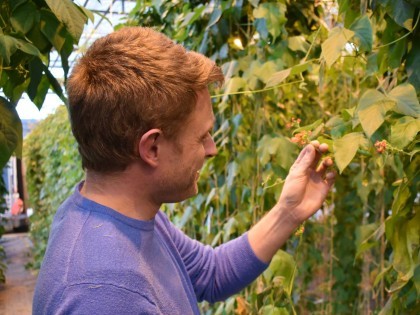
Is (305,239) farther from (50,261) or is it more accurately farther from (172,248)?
(50,261)

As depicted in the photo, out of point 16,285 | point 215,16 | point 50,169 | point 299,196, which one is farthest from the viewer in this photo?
point 50,169

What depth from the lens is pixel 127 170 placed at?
840 millimetres

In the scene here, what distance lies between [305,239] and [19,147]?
1360 millimetres

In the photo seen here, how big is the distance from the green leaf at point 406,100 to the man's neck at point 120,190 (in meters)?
0.41

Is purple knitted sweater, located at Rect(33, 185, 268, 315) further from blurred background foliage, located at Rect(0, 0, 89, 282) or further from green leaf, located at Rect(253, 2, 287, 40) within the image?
green leaf, located at Rect(253, 2, 287, 40)

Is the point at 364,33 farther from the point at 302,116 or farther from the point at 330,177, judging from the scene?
the point at 302,116

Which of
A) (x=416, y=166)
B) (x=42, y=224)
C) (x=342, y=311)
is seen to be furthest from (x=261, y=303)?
(x=42, y=224)

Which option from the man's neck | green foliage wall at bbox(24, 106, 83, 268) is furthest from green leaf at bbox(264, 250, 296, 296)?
green foliage wall at bbox(24, 106, 83, 268)

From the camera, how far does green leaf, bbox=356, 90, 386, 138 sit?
92cm

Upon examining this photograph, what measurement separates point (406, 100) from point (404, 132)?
8 cm

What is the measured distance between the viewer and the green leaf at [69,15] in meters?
0.93

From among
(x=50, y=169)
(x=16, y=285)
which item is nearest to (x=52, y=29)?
(x=16, y=285)

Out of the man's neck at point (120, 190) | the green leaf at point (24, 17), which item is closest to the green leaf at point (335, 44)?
the man's neck at point (120, 190)

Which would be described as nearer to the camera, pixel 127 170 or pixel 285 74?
pixel 127 170
